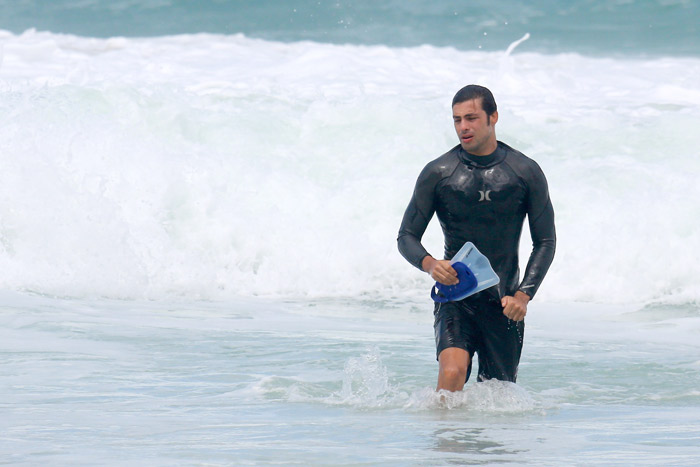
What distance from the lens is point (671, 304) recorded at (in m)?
10.6

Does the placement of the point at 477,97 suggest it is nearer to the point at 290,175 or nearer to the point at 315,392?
the point at 315,392

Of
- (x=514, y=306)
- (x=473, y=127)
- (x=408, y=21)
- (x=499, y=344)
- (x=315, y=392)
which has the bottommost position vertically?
(x=315, y=392)

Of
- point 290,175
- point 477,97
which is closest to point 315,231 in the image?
point 290,175

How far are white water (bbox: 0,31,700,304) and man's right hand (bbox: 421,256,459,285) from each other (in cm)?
572

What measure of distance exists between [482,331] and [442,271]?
0.46 metres

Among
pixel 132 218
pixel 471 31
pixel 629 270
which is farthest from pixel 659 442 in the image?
pixel 471 31

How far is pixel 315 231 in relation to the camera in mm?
12812

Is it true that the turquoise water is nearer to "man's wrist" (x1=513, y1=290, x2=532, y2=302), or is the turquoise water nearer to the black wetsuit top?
the black wetsuit top

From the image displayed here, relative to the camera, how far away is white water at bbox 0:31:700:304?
11.4m

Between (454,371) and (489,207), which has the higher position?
(489,207)

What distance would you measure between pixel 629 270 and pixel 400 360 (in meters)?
4.94

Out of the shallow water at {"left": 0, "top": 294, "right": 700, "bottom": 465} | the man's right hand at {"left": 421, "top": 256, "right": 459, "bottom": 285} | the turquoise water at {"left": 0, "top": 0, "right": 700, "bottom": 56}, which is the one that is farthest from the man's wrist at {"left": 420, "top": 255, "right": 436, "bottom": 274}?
the turquoise water at {"left": 0, "top": 0, "right": 700, "bottom": 56}

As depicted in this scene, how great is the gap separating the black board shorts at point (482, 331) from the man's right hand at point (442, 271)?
27 cm

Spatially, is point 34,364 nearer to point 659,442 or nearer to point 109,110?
point 659,442
